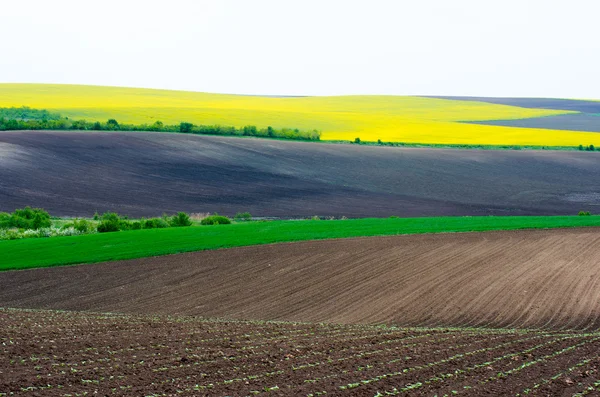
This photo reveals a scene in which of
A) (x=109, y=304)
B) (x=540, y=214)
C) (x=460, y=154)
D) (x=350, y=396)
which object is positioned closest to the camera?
(x=350, y=396)

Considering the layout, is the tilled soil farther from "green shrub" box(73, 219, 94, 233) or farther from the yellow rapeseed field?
the yellow rapeseed field

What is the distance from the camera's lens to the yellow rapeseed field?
85.2 metres

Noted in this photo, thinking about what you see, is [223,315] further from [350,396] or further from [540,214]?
[540,214]

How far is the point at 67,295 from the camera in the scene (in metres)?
23.0

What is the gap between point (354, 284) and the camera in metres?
23.4

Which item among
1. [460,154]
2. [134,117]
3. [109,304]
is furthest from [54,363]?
[134,117]

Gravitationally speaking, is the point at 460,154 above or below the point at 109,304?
above

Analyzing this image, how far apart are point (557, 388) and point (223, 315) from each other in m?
10.5

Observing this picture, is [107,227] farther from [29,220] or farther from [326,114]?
[326,114]

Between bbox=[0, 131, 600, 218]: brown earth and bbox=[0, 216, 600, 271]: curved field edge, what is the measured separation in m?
8.29

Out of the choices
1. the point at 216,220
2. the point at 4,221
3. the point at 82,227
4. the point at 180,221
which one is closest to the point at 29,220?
the point at 4,221

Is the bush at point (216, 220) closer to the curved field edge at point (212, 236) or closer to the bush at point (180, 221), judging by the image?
the bush at point (180, 221)

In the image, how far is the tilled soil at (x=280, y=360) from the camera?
1070cm

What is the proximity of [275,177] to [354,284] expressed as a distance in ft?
117
